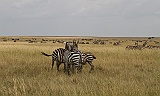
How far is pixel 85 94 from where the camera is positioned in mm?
6152

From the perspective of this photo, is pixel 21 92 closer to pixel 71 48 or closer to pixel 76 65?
pixel 76 65

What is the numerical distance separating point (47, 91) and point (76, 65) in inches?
162

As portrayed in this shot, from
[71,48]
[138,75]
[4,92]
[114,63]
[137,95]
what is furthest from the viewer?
[114,63]

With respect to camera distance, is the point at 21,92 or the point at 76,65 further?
the point at 76,65

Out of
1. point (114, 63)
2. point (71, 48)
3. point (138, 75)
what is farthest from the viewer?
point (114, 63)

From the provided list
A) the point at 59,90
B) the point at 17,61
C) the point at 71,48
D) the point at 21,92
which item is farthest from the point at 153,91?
the point at 17,61

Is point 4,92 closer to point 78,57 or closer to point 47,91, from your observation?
point 47,91

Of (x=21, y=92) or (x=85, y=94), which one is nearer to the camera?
(x=85, y=94)

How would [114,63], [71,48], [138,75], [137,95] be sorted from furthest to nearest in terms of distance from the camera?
[114,63] → [71,48] → [138,75] → [137,95]

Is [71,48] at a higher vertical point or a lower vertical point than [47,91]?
higher

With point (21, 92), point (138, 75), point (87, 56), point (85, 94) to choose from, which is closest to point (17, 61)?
point (87, 56)

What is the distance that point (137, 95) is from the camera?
19.8 feet

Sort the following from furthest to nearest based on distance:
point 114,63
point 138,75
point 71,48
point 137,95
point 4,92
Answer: point 114,63 → point 71,48 → point 138,75 → point 4,92 → point 137,95

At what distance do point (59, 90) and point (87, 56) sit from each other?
18.1 ft
